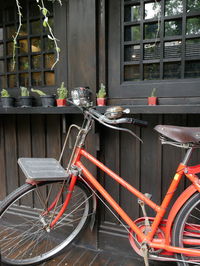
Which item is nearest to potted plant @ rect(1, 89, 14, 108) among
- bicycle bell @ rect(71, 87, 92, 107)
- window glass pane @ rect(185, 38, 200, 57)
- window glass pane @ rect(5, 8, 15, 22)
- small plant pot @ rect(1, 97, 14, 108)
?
small plant pot @ rect(1, 97, 14, 108)

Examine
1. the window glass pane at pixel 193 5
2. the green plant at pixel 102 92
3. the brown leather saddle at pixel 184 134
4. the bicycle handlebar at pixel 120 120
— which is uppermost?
the window glass pane at pixel 193 5

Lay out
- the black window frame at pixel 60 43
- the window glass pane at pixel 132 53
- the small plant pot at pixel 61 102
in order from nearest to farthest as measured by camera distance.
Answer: the window glass pane at pixel 132 53 < the small plant pot at pixel 61 102 < the black window frame at pixel 60 43

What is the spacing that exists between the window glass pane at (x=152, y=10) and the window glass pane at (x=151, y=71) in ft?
1.38

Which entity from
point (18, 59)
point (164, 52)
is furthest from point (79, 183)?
point (18, 59)

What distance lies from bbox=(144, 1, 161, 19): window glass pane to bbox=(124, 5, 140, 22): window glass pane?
0.24ft

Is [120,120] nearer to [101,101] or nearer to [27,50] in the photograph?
[101,101]

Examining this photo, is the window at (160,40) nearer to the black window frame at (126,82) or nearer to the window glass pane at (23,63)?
the black window frame at (126,82)

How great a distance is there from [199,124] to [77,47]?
132 centimetres

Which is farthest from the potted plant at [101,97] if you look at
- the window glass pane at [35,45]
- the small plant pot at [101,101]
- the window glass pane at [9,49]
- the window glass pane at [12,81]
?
the window glass pane at [9,49]

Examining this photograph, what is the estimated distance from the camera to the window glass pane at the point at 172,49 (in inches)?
80.5

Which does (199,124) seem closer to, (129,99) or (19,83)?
(129,99)

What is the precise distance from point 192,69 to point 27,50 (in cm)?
177

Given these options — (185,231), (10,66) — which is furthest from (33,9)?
(185,231)

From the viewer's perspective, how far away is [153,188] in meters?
2.21
